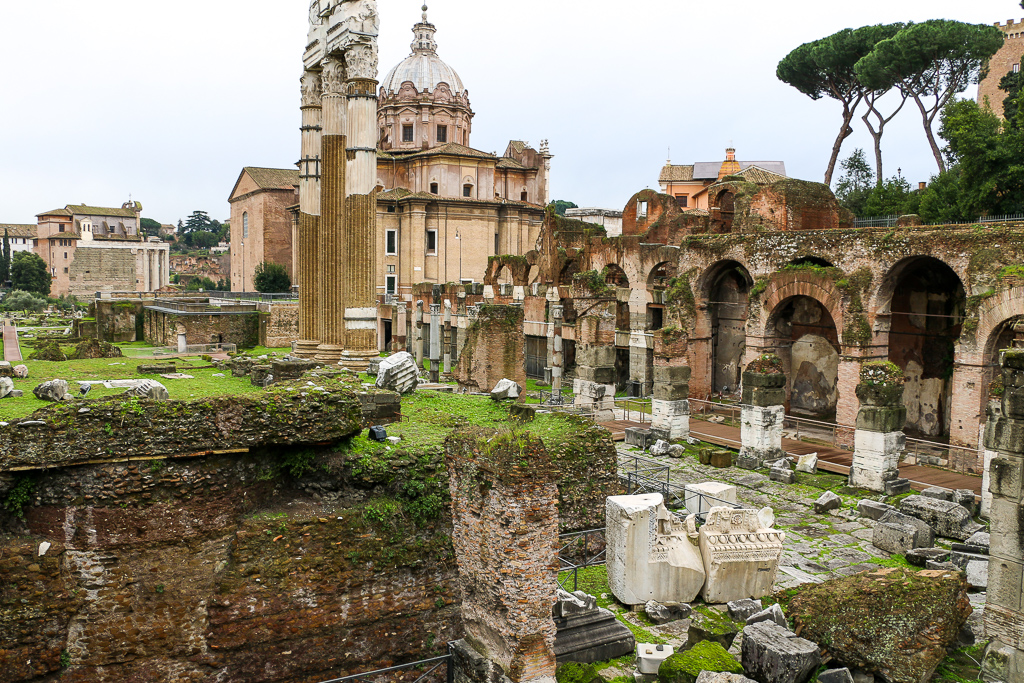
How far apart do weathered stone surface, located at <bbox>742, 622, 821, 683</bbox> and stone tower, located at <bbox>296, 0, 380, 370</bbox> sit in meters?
7.76

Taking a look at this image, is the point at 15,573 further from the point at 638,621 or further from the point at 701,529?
the point at 701,529

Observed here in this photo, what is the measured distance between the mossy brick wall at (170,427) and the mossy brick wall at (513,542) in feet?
5.11

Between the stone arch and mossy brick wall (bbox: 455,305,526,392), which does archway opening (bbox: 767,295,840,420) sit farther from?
mossy brick wall (bbox: 455,305,526,392)

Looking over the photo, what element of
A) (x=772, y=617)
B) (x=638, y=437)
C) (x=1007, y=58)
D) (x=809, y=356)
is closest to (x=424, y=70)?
(x=809, y=356)

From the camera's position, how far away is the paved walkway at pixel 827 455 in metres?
13.0

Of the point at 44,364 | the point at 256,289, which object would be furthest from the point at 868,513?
the point at 256,289

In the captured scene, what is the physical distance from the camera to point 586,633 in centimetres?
727

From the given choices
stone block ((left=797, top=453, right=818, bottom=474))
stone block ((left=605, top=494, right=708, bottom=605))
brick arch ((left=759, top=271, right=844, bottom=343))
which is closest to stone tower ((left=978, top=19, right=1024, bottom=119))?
brick arch ((left=759, top=271, right=844, bottom=343))

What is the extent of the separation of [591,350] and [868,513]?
712 cm

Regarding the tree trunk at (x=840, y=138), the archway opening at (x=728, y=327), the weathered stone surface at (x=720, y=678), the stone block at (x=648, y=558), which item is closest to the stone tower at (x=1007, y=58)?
the tree trunk at (x=840, y=138)

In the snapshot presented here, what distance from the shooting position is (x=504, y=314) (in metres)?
14.4

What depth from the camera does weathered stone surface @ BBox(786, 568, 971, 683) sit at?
21.8 feet

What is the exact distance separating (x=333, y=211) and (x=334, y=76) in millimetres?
2260

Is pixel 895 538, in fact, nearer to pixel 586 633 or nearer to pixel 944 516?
pixel 944 516
